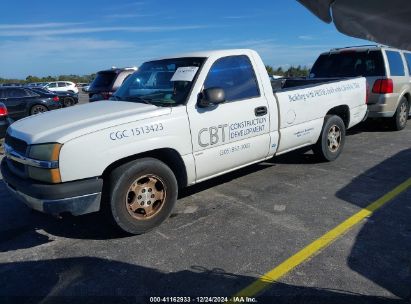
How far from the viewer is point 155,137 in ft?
13.4

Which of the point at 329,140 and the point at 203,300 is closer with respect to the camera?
the point at 203,300

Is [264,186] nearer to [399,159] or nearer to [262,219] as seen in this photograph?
[262,219]

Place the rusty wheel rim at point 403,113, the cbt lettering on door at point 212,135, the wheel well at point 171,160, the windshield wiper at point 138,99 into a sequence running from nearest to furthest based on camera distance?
the wheel well at point 171,160
the cbt lettering on door at point 212,135
the windshield wiper at point 138,99
the rusty wheel rim at point 403,113

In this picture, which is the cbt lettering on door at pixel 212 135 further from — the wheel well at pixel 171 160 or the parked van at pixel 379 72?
the parked van at pixel 379 72

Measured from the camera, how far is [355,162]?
21.6ft

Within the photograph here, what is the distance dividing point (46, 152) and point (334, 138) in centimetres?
471

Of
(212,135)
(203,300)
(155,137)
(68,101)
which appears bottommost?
(203,300)

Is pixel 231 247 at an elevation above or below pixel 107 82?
below

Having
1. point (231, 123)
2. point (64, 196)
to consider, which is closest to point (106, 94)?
point (231, 123)

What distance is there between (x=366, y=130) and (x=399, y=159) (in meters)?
2.85

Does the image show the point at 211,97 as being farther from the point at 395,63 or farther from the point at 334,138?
the point at 395,63

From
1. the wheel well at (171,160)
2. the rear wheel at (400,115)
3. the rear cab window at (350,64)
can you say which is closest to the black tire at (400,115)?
the rear wheel at (400,115)

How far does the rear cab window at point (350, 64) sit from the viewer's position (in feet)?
28.0

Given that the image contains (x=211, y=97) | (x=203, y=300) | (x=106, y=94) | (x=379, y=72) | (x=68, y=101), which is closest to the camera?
(x=203, y=300)
